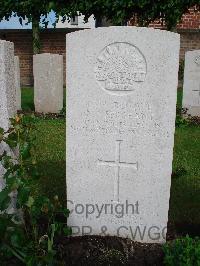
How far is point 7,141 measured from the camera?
2.64 meters

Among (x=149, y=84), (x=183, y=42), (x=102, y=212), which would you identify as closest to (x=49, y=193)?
(x=102, y=212)

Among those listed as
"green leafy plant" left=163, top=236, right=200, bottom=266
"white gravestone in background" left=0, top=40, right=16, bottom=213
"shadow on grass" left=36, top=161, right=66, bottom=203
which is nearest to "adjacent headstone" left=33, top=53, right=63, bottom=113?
"shadow on grass" left=36, top=161, right=66, bottom=203

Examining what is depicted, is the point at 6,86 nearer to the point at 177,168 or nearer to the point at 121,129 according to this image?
the point at 121,129

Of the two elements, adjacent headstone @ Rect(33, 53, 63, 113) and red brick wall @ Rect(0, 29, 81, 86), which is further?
red brick wall @ Rect(0, 29, 81, 86)

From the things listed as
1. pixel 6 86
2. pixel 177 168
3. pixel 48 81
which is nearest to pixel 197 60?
pixel 48 81

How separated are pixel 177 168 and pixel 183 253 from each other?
7.52 ft

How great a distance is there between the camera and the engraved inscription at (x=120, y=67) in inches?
104

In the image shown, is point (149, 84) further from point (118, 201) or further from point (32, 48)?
point (32, 48)

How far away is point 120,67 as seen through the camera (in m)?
2.69

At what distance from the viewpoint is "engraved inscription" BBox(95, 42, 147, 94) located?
8.70 ft

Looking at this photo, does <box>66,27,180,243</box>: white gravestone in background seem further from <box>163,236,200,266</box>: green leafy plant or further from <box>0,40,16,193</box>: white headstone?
<box>0,40,16,193</box>: white headstone

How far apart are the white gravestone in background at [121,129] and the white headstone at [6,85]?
1.43 ft

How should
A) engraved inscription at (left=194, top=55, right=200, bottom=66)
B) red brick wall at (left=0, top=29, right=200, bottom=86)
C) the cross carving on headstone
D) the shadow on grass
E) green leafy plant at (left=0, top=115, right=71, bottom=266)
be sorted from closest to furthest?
green leafy plant at (left=0, top=115, right=71, bottom=266) < the cross carving on headstone < the shadow on grass < engraved inscription at (left=194, top=55, right=200, bottom=66) < red brick wall at (left=0, top=29, right=200, bottom=86)

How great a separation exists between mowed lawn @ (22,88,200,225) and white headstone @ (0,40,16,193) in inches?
10.9
